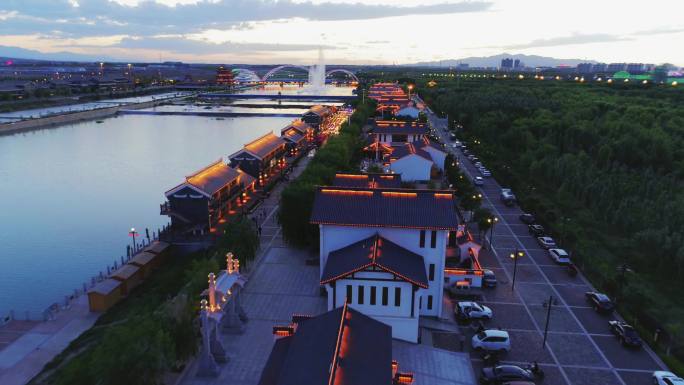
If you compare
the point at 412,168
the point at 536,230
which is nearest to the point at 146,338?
the point at 536,230

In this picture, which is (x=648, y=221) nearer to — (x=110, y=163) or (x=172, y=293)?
(x=172, y=293)

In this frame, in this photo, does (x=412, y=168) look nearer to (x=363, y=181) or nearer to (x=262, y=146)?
(x=363, y=181)

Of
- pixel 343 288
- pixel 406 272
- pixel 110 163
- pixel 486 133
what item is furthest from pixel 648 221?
pixel 110 163

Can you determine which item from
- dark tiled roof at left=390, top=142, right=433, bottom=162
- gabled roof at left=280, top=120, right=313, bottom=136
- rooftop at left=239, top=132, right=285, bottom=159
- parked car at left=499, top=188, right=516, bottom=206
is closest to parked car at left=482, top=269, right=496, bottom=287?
parked car at left=499, top=188, right=516, bottom=206

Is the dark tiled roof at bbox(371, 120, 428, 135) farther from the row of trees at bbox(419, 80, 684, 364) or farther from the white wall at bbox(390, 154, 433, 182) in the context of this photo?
the white wall at bbox(390, 154, 433, 182)

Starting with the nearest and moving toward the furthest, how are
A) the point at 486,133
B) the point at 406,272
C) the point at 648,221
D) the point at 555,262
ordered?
1. the point at 406,272
2. the point at 555,262
3. the point at 648,221
4. the point at 486,133

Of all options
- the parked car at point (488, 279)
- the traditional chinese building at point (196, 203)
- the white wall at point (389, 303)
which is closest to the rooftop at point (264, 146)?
the traditional chinese building at point (196, 203)
